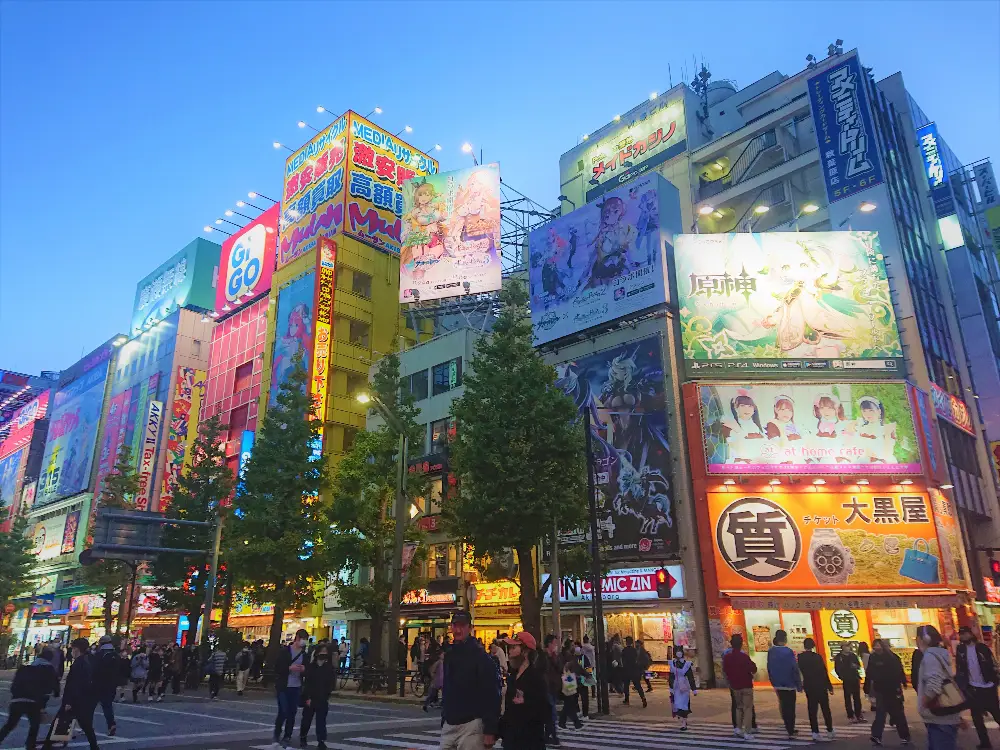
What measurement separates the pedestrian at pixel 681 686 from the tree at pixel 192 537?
79.8 ft

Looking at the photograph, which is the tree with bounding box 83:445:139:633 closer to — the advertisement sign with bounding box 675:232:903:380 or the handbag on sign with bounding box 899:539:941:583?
the advertisement sign with bounding box 675:232:903:380

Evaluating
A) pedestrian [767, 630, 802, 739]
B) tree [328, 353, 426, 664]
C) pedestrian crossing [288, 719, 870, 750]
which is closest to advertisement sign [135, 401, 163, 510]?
tree [328, 353, 426, 664]

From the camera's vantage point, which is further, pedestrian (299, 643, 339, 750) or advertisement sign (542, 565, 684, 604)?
advertisement sign (542, 565, 684, 604)

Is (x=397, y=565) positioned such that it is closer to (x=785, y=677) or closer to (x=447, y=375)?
(x=785, y=677)

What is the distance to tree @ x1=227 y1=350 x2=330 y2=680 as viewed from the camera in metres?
28.8

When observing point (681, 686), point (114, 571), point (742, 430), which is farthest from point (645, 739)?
point (114, 571)

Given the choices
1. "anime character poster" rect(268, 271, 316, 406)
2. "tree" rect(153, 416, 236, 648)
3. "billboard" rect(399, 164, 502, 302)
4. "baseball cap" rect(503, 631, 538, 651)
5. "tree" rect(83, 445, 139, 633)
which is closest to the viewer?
"baseball cap" rect(503, 631, 538, 651)

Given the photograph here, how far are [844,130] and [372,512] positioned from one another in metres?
29.1

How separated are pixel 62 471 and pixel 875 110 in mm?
80222

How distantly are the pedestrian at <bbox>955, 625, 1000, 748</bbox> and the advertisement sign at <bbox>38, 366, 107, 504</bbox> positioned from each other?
3006 inches

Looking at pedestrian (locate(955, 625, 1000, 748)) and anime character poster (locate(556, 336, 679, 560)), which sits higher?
anime character poster (locate(556, 336, 679, 560))

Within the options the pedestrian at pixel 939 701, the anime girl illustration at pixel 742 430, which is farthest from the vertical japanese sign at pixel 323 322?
the pedestrian at pixel 939 701

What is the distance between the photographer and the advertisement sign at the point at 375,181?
5381 centimetres

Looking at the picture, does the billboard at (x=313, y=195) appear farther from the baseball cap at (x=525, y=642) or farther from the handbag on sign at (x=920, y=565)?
the baseball cap at (x=525, y=642)
